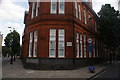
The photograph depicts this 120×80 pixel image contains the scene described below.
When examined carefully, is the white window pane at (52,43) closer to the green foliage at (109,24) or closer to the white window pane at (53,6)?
the white window pane at (53,6)

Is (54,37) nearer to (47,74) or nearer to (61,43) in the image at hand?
(61,43)

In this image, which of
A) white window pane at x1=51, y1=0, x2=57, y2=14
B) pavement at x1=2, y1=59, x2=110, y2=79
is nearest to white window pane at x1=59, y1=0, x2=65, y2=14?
white window pane at x1=51, y1=0, x2=57, y2=14

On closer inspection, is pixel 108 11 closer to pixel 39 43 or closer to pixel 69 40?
pixel 69 40

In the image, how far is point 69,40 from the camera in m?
17.0

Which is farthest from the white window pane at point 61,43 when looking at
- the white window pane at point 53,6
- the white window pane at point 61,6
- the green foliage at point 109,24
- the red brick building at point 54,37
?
the green foliage at point 109,24

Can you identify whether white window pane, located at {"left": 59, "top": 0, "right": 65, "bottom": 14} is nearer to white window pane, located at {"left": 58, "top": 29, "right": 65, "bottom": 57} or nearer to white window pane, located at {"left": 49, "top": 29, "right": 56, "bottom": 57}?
white window pane, located at {"left": 58, "top": 29, "right": 65, "bottom": 57}

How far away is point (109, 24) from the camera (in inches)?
970

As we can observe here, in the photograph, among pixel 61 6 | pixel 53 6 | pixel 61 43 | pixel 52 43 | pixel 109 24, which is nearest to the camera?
pixel 52 43

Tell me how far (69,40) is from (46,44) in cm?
277

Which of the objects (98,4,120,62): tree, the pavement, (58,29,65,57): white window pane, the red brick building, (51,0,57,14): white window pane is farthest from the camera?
(98,4,120,62): tree

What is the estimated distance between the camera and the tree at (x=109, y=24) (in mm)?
24359

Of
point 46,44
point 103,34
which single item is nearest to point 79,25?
point 46,44

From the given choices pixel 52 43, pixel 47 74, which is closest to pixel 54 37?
pixel 52 43

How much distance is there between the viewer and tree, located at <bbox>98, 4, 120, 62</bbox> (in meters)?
24.4
